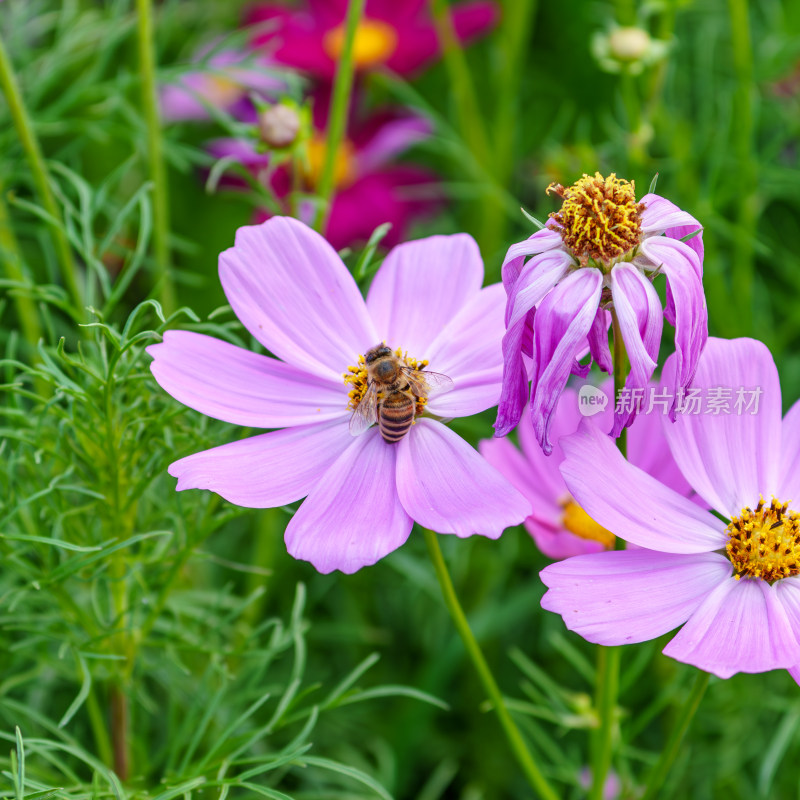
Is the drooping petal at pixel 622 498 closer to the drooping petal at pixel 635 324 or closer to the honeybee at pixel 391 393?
the drooping petal at pixel 635 324

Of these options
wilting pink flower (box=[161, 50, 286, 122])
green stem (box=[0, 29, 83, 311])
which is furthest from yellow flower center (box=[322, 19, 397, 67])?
green stem (box=[0, 29, 83, 311])

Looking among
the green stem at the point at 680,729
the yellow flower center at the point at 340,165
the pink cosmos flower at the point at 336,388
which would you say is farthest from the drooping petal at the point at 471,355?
the yellow flower center at the point at 340,165

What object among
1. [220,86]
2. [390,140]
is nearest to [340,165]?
[390,140]

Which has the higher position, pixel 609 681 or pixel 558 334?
pixel 558 334

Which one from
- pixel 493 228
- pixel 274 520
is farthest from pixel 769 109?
pixel 274 520

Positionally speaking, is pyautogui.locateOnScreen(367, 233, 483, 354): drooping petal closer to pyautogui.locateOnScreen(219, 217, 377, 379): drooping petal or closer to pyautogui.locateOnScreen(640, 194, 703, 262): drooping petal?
pyautogui.locateOnScreen(219, 217, 377, 379): drooping petal

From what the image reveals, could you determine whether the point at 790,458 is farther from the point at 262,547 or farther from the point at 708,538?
the point at 262,547

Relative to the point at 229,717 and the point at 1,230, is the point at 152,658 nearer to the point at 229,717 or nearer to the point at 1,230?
the point at 229,717
